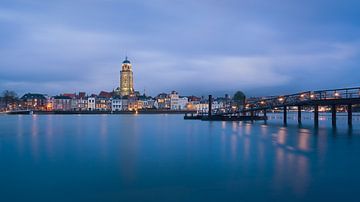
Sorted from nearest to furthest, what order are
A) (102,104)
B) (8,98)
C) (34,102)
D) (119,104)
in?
(8,98) < (34,102) < (119,104) < (102,104)

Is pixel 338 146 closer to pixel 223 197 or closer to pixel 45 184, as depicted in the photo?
pixel 223 197

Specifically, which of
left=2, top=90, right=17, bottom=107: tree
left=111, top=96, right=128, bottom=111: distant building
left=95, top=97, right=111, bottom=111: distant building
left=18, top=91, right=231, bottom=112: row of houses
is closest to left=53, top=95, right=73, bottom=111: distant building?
left=18, top=91, right=231, bottom=112: row of houses

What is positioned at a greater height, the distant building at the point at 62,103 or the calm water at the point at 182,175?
the distant building at the point at 62,103

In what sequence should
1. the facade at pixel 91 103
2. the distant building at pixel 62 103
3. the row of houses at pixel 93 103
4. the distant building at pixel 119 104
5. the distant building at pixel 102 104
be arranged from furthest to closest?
the distant building at pixel 102 104, the distant building at pixel 119 104, the facade at pixel 91 103, the distant building at pixel 62 103, the row of houses at pixel 93 103

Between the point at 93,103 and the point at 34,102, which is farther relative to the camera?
the point at 93,103

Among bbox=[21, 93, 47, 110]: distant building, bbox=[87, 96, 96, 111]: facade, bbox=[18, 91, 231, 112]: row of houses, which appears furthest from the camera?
bbox=[87, 96, 96, 111]: facade

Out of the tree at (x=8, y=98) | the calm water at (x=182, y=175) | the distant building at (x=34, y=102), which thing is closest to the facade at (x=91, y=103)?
the distant building at (x=34, y=102)

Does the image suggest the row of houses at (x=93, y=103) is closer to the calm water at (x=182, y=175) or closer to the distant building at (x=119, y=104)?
the distant building at (x=119, y=104)

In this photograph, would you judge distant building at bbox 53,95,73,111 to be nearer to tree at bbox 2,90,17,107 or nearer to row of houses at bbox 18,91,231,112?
row of houses at bbox 18,91,231,112

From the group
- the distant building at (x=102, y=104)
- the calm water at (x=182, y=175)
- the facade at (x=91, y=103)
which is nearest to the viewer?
the calm water at (x=182, y=175)

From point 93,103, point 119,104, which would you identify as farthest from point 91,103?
point 119,104

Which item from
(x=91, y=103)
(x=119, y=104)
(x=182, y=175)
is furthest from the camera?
(x=119, y=104)

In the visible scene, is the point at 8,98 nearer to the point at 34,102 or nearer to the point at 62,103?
the point at 34,102

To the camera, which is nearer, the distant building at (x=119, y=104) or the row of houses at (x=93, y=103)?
the row of houses at (x=93, y=103)
